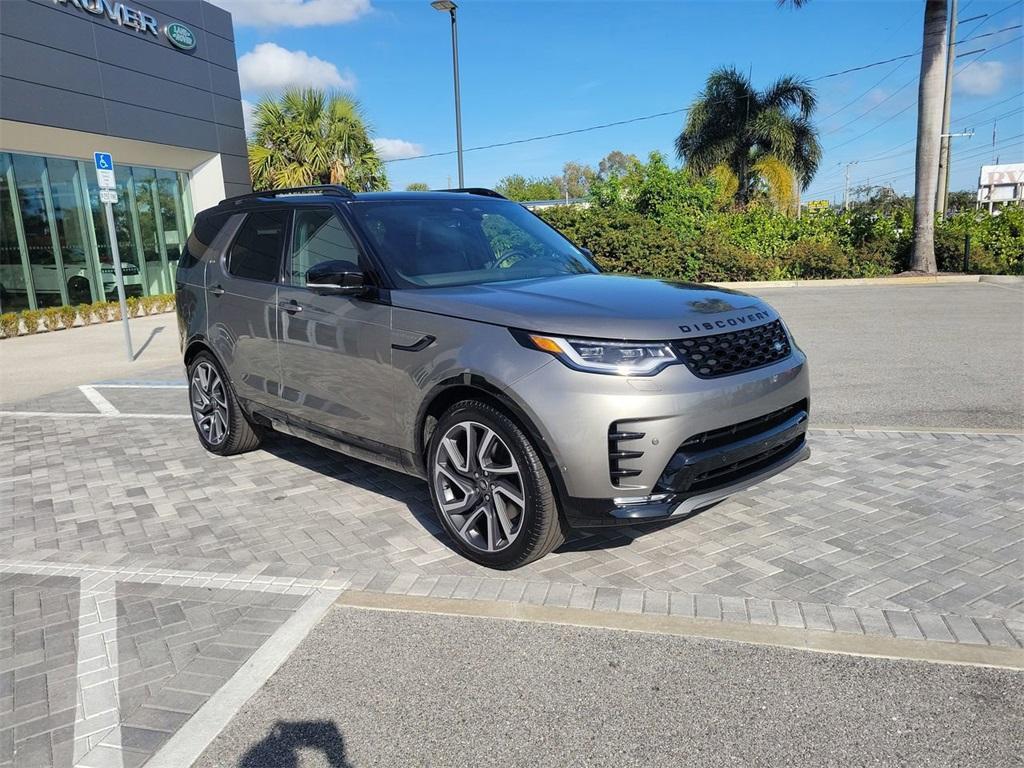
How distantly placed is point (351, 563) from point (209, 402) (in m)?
2.71

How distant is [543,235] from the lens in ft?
16.7

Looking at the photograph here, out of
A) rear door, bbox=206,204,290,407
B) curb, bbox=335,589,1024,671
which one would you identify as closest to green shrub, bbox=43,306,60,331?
rear door, bbox=206,204,290,407

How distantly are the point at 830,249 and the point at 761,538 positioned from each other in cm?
1861

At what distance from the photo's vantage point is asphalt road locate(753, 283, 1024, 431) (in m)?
6.54

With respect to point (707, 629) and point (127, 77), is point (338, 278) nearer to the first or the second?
point (707, 629)

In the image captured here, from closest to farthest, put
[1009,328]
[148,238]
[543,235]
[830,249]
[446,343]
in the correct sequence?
[446,343]
[543,235]
[1009,328]
[830,249]
[148,238]

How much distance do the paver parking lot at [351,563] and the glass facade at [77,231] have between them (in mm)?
14268

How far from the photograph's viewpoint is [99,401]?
8609mm

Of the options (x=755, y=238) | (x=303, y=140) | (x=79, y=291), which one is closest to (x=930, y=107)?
(x=755, y=238)

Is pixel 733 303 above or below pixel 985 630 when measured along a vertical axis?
above

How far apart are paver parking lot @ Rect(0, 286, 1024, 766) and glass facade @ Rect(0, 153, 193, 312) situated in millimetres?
14268

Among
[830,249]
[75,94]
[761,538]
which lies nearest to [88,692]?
[761,538]

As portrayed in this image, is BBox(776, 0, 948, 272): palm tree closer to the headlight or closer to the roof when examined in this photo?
the roof

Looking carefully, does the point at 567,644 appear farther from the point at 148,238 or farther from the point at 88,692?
the point at 148,238
